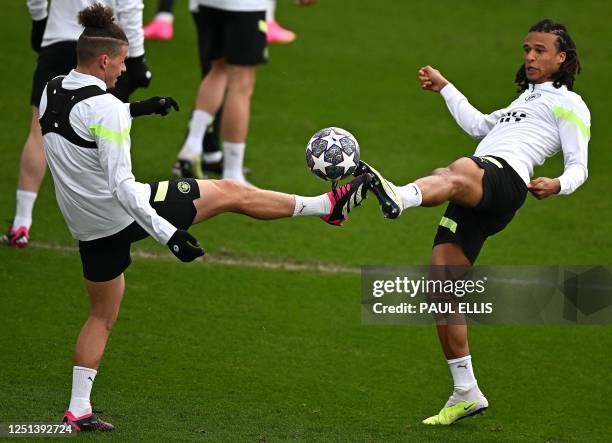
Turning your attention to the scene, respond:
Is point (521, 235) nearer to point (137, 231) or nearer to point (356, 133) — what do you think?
point (356, 133)

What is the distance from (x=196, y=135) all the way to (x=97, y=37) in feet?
14.9

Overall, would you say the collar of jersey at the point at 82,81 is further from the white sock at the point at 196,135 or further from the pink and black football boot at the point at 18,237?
the white sock at the point at 196,135

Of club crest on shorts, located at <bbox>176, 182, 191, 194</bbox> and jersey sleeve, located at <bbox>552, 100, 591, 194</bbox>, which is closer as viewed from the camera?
club crest on shorts, located at <bbox>176, 182, 191, 194</bbox>

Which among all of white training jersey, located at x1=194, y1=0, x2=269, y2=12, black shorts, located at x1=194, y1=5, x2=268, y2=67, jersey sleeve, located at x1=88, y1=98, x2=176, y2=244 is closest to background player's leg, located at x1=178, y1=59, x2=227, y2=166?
black shorts, located at x1=194, y1=5, x2=268, y2=67

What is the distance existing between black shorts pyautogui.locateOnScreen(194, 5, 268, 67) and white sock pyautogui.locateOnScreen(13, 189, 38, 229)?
2391mm

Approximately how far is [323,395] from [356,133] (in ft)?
18.9

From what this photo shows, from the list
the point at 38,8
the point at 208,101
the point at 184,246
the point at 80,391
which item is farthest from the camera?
the point at 208,101

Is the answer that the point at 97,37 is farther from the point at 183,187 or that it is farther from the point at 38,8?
the point at 38,8

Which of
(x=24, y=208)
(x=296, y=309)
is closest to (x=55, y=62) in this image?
(x=24, y=208)

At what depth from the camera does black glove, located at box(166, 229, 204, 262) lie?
18.2ft

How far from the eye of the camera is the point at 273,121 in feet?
41.9

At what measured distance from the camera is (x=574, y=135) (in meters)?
6.57

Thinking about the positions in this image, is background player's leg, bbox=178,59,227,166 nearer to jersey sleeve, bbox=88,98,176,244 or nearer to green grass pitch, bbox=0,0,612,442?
green grass pitch, bbox=0,0,612,442

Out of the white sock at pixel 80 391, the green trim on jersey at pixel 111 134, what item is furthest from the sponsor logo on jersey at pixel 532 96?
the white sock at pixel 80 391
